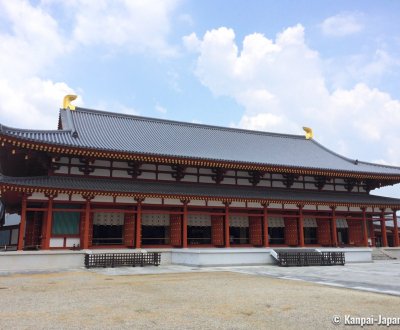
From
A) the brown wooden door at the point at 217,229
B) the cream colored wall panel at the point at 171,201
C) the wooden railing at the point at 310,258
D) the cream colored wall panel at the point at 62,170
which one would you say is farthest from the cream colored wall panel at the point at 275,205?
the cream colored wall panel at the point at 62,170

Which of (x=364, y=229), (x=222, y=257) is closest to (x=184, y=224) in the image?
(x=222, y=257)

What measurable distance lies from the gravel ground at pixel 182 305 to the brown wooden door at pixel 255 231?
12.5 meters

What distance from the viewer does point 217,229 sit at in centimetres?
2383

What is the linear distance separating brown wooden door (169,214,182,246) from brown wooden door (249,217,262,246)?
5.33 metres

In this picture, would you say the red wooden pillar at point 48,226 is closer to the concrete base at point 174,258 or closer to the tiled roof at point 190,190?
the concrete base at point 174,258

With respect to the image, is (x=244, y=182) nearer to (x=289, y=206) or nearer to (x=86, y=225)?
(x=289, y=206)

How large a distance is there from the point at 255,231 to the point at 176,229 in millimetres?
5754

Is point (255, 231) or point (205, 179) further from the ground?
point (205, 179)

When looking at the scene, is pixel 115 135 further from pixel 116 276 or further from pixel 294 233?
Result: pixel 294 233

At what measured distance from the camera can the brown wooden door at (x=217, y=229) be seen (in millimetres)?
23719

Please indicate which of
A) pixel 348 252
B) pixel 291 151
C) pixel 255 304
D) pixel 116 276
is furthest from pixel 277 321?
pixel 291 151

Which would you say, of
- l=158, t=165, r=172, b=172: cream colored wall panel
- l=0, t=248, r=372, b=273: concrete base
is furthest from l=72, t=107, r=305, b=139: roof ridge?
l=0, t=248, r=372, b=273: concrete base

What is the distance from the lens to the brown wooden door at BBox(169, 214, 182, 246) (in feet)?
73.9

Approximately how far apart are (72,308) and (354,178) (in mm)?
24868
